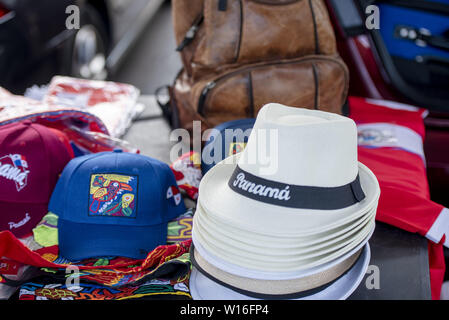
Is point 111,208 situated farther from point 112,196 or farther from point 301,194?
point 301,194

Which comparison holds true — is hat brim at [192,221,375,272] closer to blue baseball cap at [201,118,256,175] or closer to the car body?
blue baseball cap at [201,118,256,175]

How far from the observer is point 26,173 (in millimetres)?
1044

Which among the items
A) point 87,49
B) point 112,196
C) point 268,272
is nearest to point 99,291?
point 112,196

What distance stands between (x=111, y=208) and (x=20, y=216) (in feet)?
0.72

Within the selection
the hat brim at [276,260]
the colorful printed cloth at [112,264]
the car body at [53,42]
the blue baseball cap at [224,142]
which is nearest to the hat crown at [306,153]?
the hat brim at [276,260]

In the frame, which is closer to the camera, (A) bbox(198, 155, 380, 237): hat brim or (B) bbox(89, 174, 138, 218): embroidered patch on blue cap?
(A) bbox(198, 155, 380, 237): hat brim

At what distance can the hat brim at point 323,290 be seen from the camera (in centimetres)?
75

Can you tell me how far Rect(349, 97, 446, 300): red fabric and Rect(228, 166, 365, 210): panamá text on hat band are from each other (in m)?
0.34

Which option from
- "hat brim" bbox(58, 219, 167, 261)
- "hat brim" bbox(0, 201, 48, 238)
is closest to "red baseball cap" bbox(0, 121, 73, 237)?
"hat brim" bbox(0, 201, 48, 238)

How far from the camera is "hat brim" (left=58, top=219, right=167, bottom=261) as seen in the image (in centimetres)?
95

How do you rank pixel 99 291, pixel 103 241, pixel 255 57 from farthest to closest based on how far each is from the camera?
pixel 255 57 → pixel 103 241 → pixel 99 291

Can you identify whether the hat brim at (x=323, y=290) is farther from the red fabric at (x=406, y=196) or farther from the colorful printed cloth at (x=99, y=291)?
the red fabric at (x=406, y=196)
